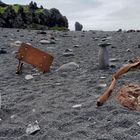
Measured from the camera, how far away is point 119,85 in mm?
7859

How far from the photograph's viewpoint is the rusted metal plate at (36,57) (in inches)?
395

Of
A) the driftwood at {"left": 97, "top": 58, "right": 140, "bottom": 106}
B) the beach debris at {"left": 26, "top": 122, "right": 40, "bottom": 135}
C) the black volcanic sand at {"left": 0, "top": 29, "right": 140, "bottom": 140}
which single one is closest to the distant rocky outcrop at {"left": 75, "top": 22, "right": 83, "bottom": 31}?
the black volcanic sand at {"left": 0, "top": 29, "right": 140, "bottom": 140}

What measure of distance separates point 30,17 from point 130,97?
1775 inches

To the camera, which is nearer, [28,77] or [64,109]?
[64,109]

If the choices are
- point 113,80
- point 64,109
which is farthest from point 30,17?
point 64,109

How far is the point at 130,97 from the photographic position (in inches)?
263

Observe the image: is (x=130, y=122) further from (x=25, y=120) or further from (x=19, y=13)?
(x=19, y=13)

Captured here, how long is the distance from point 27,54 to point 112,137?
5.21 metres

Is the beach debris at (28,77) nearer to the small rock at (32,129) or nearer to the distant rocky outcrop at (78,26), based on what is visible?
the small rock at (32,129)

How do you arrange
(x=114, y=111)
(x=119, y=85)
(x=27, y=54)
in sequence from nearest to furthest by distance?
(x=114, y=111) < (x=119, y=85) < (x=27, y=54)

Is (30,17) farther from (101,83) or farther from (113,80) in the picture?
(113,80)

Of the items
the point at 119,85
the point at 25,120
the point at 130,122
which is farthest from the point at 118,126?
the point at 119,85

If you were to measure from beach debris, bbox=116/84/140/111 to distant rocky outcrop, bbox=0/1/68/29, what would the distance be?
37.4 m

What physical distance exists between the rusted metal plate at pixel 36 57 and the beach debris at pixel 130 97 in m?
3.31
